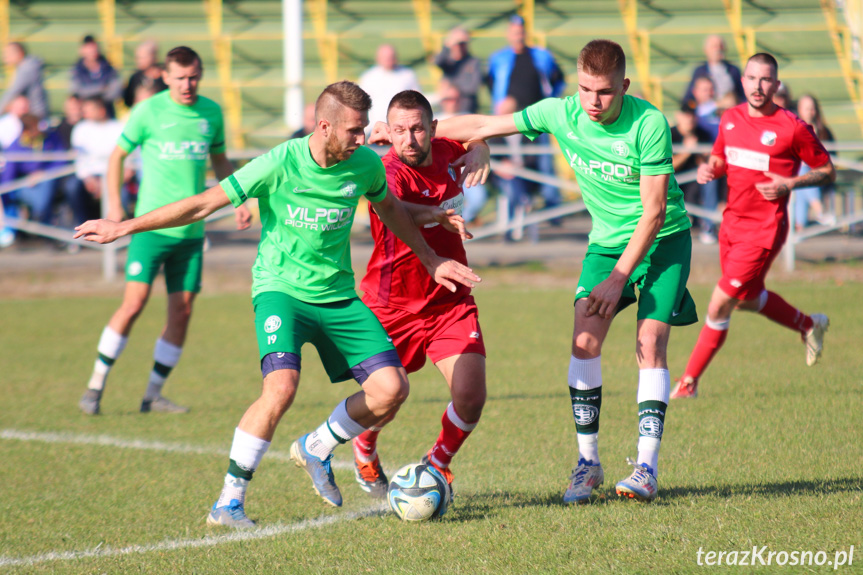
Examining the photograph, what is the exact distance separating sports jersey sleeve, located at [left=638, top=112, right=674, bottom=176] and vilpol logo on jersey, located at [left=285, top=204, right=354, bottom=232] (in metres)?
1.45

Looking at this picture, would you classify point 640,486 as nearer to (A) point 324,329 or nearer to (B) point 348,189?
(A) point 324,329

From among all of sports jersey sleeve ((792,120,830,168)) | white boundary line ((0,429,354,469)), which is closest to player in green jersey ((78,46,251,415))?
white boundary line ((0,429,354,469))

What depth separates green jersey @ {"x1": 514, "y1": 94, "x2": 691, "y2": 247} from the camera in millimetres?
4738

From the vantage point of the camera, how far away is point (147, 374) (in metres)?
8.73

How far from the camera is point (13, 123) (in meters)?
14.3

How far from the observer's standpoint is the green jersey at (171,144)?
7.36 metres

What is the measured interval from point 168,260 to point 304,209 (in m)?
3.02

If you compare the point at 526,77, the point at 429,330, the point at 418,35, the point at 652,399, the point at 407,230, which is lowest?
the point at 652,399

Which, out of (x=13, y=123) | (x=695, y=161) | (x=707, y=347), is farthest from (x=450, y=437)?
(x=13, y=123)

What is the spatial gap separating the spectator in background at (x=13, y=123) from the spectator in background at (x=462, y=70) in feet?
19.8

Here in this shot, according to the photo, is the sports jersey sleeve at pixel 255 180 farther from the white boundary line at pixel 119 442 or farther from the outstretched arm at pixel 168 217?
the white boundary line at pixel 119 442

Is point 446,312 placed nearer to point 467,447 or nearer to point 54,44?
point 467,447

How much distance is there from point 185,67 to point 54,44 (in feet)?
48.3

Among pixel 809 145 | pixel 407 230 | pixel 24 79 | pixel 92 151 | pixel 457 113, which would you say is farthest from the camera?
pixel 24 79
